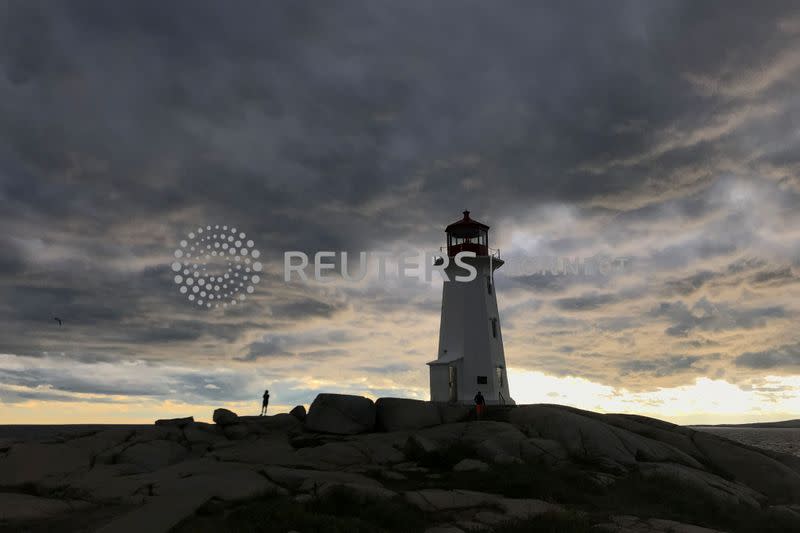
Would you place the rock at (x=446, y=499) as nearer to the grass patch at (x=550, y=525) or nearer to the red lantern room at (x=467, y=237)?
the grass patch at (x=550, y=525)

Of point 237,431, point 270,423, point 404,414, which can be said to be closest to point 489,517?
point 404,414

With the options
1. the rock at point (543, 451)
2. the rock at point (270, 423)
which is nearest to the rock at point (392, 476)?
the rock at point (543, 451)

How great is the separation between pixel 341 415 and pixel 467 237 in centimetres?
1572

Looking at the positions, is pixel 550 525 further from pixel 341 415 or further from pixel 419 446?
pixel 341 415

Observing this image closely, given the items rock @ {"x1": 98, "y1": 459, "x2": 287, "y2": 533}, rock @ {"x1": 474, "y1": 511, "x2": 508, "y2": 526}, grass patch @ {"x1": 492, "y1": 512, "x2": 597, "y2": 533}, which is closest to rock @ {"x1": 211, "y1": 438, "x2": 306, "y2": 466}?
rock @ {"x1": 98, "y1": 459, "x2": 287, "y2": 533}

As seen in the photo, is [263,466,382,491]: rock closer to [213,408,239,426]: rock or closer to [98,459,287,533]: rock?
[98,459,287,533]: rock

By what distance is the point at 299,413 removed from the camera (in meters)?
34.8

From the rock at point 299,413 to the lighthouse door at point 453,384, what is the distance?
9317 mm

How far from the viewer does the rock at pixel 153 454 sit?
2580cm

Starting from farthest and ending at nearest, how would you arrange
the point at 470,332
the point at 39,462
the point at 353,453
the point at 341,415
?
the point at 470,332, the point at 341,415, the point at 353,453, the point at 39,462

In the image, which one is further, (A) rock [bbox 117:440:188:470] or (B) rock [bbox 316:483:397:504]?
(A) rock [bbox 117:440:188:470]

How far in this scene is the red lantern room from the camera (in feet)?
130

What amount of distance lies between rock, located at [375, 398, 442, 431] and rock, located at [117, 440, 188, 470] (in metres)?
9.95

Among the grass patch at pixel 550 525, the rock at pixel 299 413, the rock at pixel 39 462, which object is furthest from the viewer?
the rock at pixel 299 413
